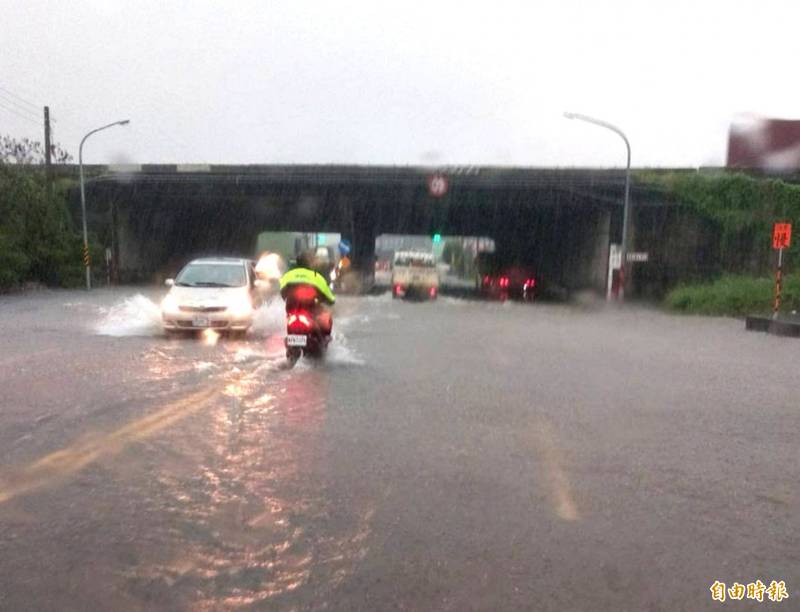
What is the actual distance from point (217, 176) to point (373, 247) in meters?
18.4

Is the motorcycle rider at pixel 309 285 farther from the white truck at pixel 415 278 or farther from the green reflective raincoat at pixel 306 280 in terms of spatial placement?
the white truck at pixel 415 278

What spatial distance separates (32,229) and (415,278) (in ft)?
55.8

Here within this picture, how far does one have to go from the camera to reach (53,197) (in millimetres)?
37844

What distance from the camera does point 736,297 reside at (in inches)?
1123

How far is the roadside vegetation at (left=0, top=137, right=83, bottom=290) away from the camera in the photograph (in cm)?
3375

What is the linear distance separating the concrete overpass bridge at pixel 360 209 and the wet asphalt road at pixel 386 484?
25.4 meters

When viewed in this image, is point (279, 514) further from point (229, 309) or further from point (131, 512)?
point (229, 309)

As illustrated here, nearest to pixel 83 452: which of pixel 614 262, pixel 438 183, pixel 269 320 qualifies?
pixel 269 320

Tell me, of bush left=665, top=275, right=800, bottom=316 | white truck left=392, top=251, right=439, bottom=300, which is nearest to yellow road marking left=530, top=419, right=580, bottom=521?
bush left=665, top=275, right=800, bottom=316

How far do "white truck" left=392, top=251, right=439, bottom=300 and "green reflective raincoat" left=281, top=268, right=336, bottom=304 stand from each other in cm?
2282

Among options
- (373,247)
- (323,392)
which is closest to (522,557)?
(323,392)

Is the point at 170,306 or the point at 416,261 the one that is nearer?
the point at 170,306

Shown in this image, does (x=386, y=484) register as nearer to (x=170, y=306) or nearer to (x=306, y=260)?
(x=306, y=260)

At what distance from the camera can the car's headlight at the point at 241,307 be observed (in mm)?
15078
